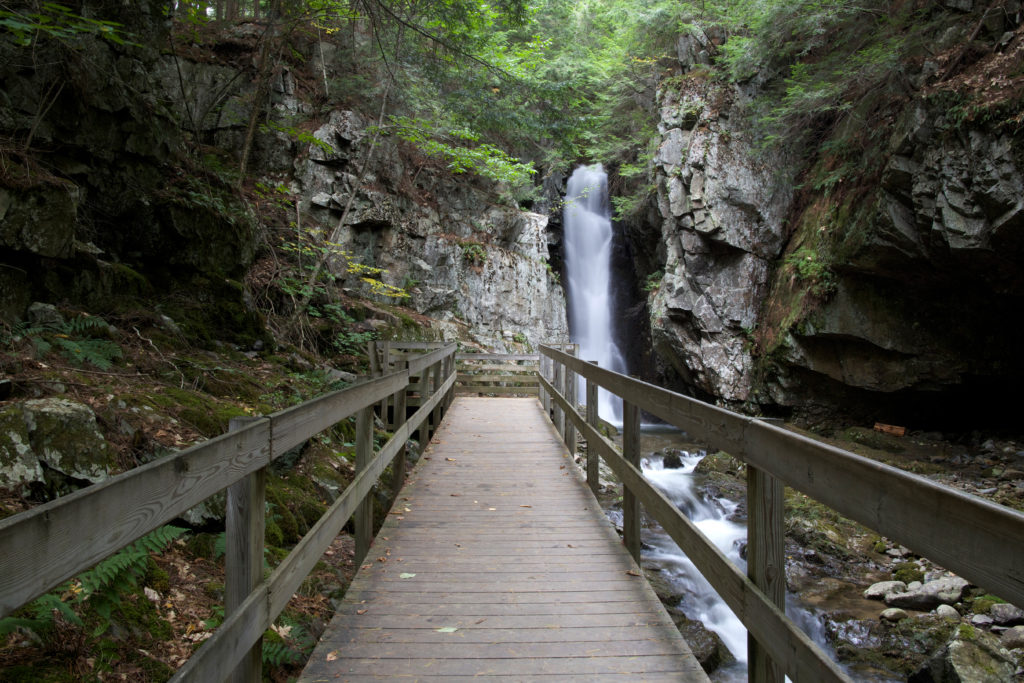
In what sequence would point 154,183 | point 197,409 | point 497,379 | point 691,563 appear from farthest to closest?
point 497,379 < point 154,183 < point 691,563 < point 197,409

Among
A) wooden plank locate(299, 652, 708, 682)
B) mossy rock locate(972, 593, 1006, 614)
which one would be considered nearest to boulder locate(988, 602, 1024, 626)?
mossy rock locate(972, 593, 1006, 614)

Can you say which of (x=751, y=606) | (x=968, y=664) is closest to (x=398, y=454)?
(x=751, y=606)

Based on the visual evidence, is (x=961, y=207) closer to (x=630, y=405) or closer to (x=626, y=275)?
(x=630, y=405)

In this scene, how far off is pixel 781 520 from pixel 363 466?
2429mm

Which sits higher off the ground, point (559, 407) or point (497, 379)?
point (559, 407)

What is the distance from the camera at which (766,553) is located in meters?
1.88

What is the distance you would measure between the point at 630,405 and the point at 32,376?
432 cm

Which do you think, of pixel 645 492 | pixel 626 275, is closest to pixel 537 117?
A: pixel 645 492

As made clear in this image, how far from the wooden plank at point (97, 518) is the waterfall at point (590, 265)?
71.8ft

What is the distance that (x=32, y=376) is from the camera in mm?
3873

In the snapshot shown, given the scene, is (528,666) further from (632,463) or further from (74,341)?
(74,341)

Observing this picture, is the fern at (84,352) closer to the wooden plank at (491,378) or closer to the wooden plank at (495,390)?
the wooden plank at (491,378)

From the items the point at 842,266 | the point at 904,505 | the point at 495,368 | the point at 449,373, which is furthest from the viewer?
the point at 495,368

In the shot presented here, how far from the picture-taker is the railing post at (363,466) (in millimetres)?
3348
